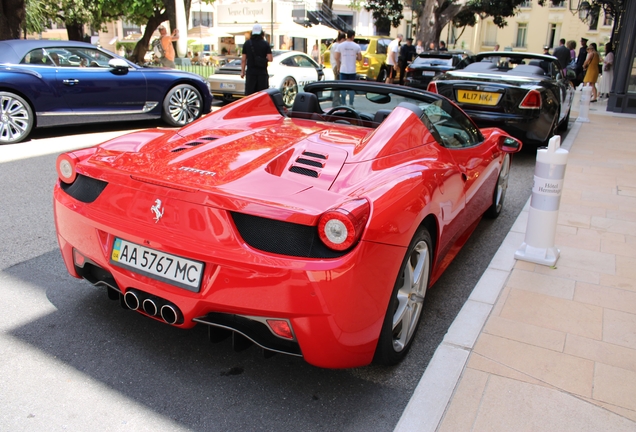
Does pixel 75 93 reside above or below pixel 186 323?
above

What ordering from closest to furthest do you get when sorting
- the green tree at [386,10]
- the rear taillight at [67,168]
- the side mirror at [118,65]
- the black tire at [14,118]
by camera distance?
the rear taillight at [67,168], the black tire at [14,118], the side mirror at [118,65], the green tree at [386,10]

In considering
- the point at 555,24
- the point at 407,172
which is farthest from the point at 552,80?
the point at 555,24

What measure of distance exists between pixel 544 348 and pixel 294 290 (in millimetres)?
1623

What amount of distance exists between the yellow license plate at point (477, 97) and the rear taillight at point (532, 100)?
1.17ft

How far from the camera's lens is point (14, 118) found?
7746 millimetres

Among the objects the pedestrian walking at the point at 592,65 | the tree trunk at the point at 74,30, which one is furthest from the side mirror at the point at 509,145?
the tree trunk at the point at 74,30

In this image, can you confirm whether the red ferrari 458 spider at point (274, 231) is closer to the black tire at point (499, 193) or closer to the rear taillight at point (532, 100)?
the black tire at point (499, 193)

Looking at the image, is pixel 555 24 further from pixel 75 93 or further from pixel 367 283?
pixel 367 283

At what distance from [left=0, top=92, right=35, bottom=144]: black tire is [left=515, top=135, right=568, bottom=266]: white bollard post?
6.97 metres

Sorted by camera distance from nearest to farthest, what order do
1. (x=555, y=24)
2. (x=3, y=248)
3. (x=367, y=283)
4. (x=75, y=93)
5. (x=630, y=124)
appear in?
1. (x=367, y=283)
2. (x=3, y=248)
3. (x=75, y=93)
4. (x=630, y=124)
5. (x=555, y=24)

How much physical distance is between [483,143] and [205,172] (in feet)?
8.25

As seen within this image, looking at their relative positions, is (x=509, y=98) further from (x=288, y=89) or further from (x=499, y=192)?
(x=288, y=89)

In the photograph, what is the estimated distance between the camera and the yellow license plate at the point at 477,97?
754cm

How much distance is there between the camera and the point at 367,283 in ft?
7.44
